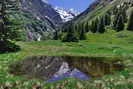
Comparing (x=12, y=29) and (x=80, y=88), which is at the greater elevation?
(x=12, y=29)

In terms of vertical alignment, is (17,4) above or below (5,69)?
above

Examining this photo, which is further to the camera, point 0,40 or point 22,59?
point 0,40

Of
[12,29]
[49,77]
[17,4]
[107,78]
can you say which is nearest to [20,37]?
[12,29]

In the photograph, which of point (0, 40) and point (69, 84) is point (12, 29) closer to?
point (0, 40)

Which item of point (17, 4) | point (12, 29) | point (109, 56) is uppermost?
point (17, 4)

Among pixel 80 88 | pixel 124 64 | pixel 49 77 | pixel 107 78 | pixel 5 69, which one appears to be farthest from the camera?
pixel 124 64

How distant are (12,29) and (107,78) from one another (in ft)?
123

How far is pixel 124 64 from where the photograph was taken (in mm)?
42906

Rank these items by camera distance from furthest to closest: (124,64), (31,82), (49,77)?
(124,64)
(49,77)
(31,82)

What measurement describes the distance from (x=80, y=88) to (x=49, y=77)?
797cm

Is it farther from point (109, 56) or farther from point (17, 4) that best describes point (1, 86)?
point (17, 4)

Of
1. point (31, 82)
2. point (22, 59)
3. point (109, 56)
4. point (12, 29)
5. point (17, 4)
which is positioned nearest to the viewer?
point (31, 82)

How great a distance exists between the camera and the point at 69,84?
2539 centimetres

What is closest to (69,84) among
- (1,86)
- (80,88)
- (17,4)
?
(80,88)
